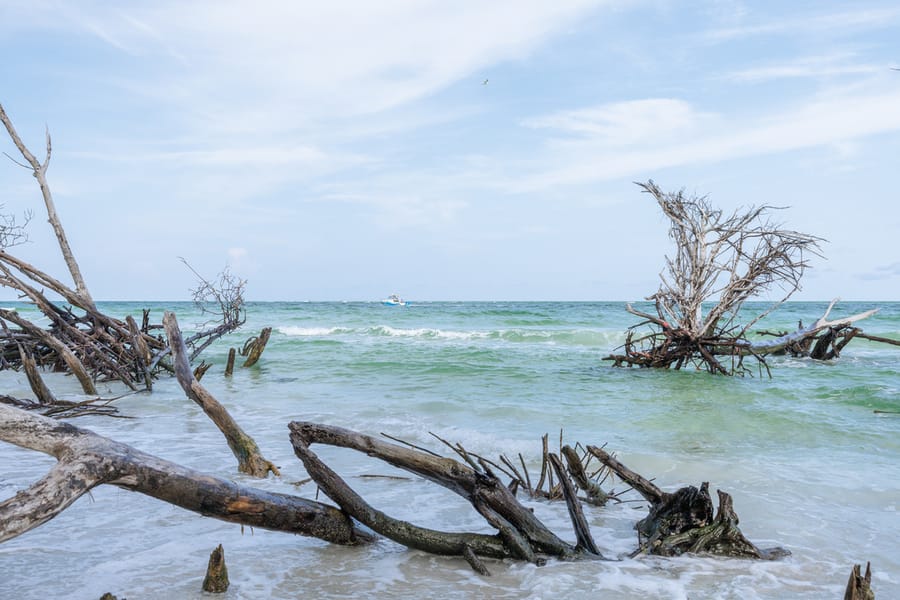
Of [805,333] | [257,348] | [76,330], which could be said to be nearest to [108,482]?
[76,330]

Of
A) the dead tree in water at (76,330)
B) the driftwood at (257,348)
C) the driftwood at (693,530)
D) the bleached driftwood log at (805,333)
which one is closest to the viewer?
the driftwood at (693,530)

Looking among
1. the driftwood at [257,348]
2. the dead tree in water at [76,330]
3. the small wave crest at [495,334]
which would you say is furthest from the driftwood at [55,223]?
the small wave crest at [495,334]

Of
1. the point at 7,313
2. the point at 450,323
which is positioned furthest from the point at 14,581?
the point at 450,323

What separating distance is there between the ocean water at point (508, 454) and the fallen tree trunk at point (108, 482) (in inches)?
16.6

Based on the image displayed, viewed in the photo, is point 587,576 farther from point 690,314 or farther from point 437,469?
point 690,314

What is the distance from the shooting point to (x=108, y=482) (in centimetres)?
291

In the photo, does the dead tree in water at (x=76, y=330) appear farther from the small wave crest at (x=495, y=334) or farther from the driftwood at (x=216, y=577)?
the small wave crest at (x=495, y=334)

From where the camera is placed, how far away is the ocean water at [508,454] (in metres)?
3.74

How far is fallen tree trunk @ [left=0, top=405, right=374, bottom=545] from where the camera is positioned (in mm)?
2461

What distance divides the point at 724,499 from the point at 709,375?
35.4 ft

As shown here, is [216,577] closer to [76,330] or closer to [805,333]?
[76,330]

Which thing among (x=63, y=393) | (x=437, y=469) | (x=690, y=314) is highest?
(x=690, y=314)

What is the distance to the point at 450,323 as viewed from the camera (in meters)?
38.1

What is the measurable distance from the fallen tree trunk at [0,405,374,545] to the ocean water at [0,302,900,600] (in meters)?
0.42
